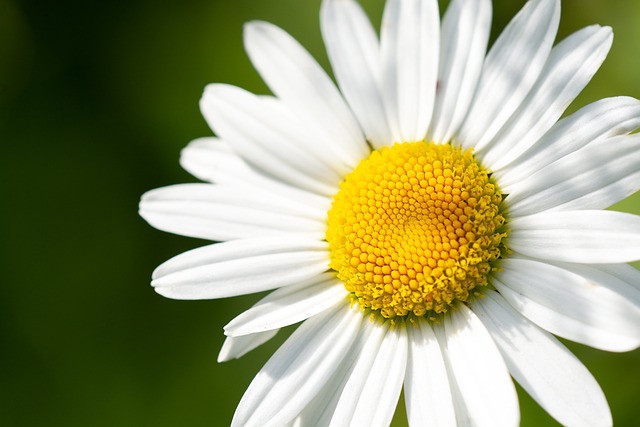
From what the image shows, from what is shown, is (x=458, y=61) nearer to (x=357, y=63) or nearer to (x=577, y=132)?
(x=357, y=63)

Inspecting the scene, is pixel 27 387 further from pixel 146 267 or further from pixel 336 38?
pixel 336 38

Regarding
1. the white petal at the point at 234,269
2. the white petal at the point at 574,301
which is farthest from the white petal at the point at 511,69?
the white petal at the point at 234,269

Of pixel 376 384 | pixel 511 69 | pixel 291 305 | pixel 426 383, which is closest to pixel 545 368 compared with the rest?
pixel 426 383

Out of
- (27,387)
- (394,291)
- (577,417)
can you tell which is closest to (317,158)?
(394,291)

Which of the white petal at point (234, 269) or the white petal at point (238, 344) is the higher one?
the white petal at point (234, 269)

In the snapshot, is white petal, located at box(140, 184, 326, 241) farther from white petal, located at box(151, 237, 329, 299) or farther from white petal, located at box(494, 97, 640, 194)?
white petal, located at box(494, 97, 640, 194)

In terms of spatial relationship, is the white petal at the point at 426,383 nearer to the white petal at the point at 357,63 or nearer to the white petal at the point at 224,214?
the white petal at the point at 224,214

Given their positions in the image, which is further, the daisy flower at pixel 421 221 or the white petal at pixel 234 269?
the white petal at pixel 234 269
